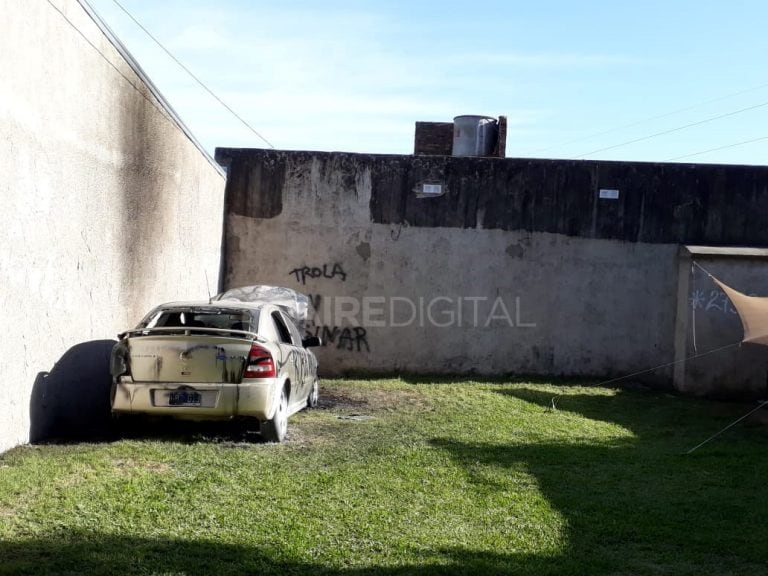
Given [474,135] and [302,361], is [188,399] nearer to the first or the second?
[302,361]

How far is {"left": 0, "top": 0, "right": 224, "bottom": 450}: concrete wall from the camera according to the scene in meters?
7.23

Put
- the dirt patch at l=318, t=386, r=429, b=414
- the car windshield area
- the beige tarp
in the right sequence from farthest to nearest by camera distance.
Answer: the dirt patch at l=318, t=386, r=429, b=414 → the beige tarp → the car windshield area

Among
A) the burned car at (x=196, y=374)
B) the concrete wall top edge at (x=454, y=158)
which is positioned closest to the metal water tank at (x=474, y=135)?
the concrete wall top edge at (x=454, y=158)

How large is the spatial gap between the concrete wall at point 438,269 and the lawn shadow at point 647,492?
4.08 metres

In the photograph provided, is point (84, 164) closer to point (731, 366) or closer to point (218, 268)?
point (218, 268)

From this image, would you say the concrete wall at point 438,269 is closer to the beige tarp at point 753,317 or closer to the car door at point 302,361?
the beige tarp at point 753,317

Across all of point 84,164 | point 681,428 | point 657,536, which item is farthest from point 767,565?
point 84,164

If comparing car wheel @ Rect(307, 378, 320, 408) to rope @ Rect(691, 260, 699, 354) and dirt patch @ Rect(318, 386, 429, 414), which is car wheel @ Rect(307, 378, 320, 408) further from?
rope @ Rect(691, 260, 699, 354)

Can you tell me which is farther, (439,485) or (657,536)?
(439,485)

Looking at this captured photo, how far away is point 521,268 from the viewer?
1602 centimetres

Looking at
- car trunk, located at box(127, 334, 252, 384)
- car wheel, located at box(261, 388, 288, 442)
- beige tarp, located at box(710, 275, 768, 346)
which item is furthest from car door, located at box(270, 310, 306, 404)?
beige tarp, located at box(710, 275, 768, 346)

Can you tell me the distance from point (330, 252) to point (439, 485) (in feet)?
29.8

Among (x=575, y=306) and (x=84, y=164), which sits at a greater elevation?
(x=84, y=164)

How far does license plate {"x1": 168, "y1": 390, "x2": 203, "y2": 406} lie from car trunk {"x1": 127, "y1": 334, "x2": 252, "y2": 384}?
13 cm
